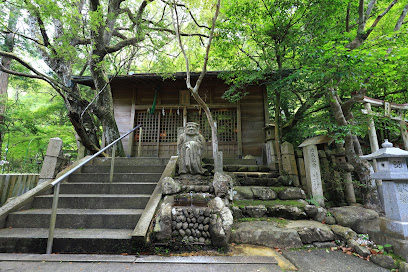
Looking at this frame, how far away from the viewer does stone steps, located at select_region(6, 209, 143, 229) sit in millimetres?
3713

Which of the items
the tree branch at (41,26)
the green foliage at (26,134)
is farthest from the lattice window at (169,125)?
the green foliage at (26,134)

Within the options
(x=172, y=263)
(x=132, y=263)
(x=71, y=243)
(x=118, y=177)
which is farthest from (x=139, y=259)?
(x=118, y=177)

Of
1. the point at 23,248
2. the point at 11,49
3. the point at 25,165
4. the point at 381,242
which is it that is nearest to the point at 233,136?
the point at 381,242

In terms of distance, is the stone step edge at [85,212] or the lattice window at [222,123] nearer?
the stone step edge at [85,212]

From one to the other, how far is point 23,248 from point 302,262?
4.77 meters

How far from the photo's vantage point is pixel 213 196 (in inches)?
166

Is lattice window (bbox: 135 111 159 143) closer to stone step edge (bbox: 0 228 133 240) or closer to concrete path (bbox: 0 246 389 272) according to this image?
stone step edge (bbox: 0 228 133 240)

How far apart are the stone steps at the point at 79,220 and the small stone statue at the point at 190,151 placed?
1815 mm

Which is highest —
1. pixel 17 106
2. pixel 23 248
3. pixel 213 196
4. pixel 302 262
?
pixel 17 106

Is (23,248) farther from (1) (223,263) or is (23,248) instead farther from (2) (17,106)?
(2) (17,106)

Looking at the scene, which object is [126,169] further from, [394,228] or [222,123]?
[394,228]

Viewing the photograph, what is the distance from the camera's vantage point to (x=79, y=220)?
3754 mm

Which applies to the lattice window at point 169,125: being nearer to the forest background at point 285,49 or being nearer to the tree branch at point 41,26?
the forest background at point 285,49

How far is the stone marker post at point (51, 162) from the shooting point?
504 centimetres
